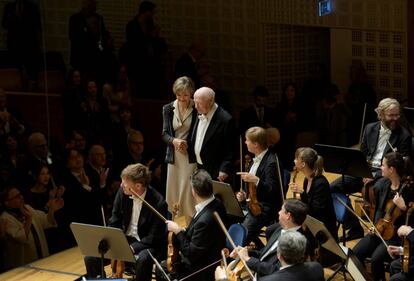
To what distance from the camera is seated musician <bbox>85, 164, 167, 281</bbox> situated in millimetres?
6543

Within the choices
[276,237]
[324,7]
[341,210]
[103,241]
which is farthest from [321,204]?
[324,7]

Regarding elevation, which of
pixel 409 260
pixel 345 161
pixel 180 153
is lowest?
pixel 409 260

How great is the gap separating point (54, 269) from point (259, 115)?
Result: 3560 mm

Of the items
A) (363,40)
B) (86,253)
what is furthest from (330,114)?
(86,253)

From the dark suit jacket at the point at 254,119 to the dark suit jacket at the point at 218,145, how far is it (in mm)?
2825

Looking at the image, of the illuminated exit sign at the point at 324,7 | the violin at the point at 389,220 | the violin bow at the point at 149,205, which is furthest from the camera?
the illuminated exit sign at the point at 324,7

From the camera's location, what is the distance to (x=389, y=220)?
661 cm

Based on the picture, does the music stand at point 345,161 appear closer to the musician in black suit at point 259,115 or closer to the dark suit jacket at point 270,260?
the dark suit jacket at point 270,260

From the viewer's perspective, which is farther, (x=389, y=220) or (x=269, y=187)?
(x=269, y=187)

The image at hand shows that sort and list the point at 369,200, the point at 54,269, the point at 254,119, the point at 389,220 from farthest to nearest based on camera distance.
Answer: the point at 254,119 < the point at 54,269 < the point at 369,200 < the point at 389,220

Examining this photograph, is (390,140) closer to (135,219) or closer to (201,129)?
(201,129)

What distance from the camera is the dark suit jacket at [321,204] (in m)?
6.80

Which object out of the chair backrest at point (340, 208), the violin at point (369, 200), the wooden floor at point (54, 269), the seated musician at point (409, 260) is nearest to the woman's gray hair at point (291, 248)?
the seated musician at point (409, 260)

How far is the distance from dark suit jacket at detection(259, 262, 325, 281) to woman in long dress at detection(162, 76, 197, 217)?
252 centimetres
